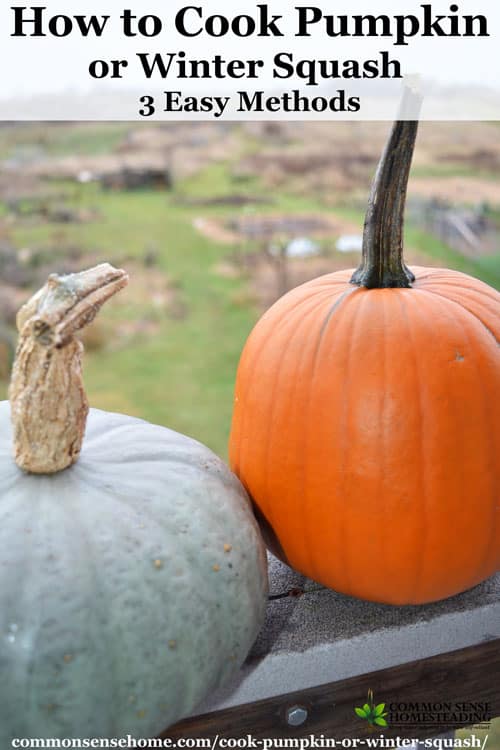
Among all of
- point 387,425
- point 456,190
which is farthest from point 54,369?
point 456,190

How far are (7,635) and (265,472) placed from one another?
343 millimetres

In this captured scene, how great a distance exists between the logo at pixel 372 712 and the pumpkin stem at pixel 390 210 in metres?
0.49

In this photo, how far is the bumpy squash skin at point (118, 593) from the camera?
619mm

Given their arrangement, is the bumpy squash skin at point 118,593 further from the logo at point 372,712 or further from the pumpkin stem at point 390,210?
the pumpkin stem at point 390,210

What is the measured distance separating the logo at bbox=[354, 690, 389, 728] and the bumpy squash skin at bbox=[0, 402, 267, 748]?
193mm

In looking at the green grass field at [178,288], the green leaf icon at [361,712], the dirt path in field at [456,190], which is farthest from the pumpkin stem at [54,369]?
the dirt path in field at [456,190]

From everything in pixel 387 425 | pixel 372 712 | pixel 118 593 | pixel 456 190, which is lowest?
pixel 372 712

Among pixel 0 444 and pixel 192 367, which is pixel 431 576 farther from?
pixel 192 367

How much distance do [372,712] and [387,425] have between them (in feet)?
1.17

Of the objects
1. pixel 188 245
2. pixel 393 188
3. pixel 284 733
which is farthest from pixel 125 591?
pixel 188 245

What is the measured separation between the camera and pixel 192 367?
3.54 meters

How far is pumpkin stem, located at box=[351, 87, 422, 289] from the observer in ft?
2.56

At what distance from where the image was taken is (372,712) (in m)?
0.85

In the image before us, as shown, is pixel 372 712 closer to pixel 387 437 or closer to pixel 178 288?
pixel 387 437
